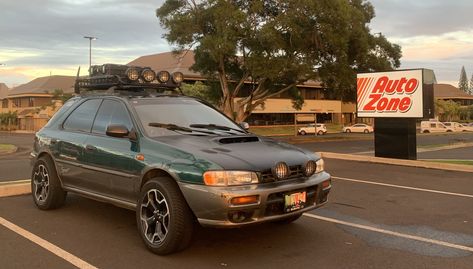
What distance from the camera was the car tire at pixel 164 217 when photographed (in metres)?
4.75

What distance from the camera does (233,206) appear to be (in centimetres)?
454

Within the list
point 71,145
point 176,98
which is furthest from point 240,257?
point 71,145

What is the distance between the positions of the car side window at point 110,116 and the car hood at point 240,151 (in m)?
0.74

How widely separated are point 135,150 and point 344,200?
157 inches

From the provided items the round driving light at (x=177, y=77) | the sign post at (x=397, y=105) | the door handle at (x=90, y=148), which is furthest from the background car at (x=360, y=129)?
the door handle at (x=90, y=148)

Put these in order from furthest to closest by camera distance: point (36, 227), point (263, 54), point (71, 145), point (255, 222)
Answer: point (263, 54)
point (71, 145)
point (36, 227)
point (255, 222)

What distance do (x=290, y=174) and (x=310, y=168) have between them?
0.37 m

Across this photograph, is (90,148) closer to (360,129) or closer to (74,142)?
(74,142)

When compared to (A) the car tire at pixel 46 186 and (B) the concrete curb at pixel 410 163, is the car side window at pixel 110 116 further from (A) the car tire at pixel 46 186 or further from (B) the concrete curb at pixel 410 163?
(B) the concrete curb at pixel 410 163

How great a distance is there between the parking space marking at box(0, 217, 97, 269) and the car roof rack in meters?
2.02

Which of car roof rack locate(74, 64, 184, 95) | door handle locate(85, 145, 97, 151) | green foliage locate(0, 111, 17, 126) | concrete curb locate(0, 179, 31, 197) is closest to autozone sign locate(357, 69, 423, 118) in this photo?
car roof rack locate(74, 64, 184, 95)

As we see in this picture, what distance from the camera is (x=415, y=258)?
485 cm

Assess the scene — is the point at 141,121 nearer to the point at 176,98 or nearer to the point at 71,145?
the point at 176,98

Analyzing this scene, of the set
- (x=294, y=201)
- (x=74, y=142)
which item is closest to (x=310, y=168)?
(x=294, y=201)
